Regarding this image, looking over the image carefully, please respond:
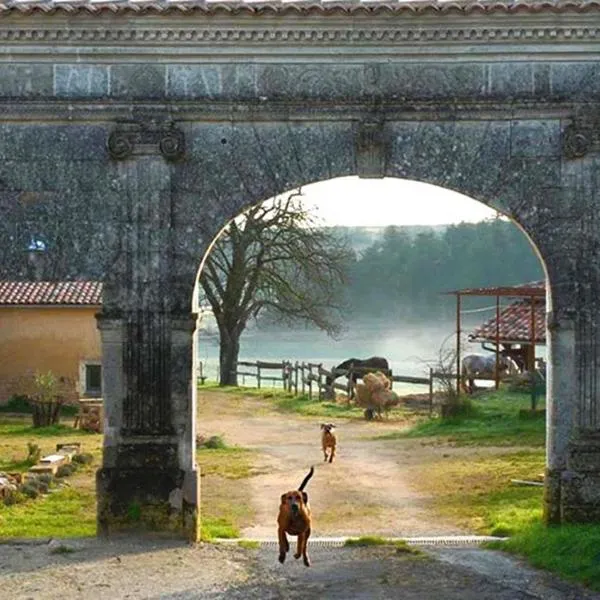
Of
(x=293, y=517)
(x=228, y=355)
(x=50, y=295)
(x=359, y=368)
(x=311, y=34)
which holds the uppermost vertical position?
(x=311, y=34)

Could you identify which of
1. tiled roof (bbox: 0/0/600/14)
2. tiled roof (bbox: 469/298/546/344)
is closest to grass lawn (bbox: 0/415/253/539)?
tiled roof (bbox: 0/0/600/14)

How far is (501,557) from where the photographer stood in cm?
1055

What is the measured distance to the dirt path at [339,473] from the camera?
41.9 feet

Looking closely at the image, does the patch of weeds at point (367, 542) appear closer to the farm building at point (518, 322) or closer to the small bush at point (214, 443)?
the small bush at point (214, 443)

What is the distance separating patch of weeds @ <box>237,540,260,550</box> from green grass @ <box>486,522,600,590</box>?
7.13 ft

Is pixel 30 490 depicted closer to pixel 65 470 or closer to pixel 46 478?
pixel 46 478

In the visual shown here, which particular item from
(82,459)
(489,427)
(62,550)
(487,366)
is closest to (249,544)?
(62,550)

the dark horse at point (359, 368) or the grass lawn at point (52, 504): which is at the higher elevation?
the dark horse at point (359, 368)

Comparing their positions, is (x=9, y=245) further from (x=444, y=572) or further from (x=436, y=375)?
(x=436, y=375)

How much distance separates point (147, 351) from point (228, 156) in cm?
198

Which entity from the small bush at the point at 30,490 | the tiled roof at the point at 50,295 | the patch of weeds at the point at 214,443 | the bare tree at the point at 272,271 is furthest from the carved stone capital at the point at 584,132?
the bare tree at the point at 272,271

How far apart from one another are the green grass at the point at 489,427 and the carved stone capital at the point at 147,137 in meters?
10.0

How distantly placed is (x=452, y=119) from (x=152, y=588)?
5.02 m

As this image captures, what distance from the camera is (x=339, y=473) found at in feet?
55.5
